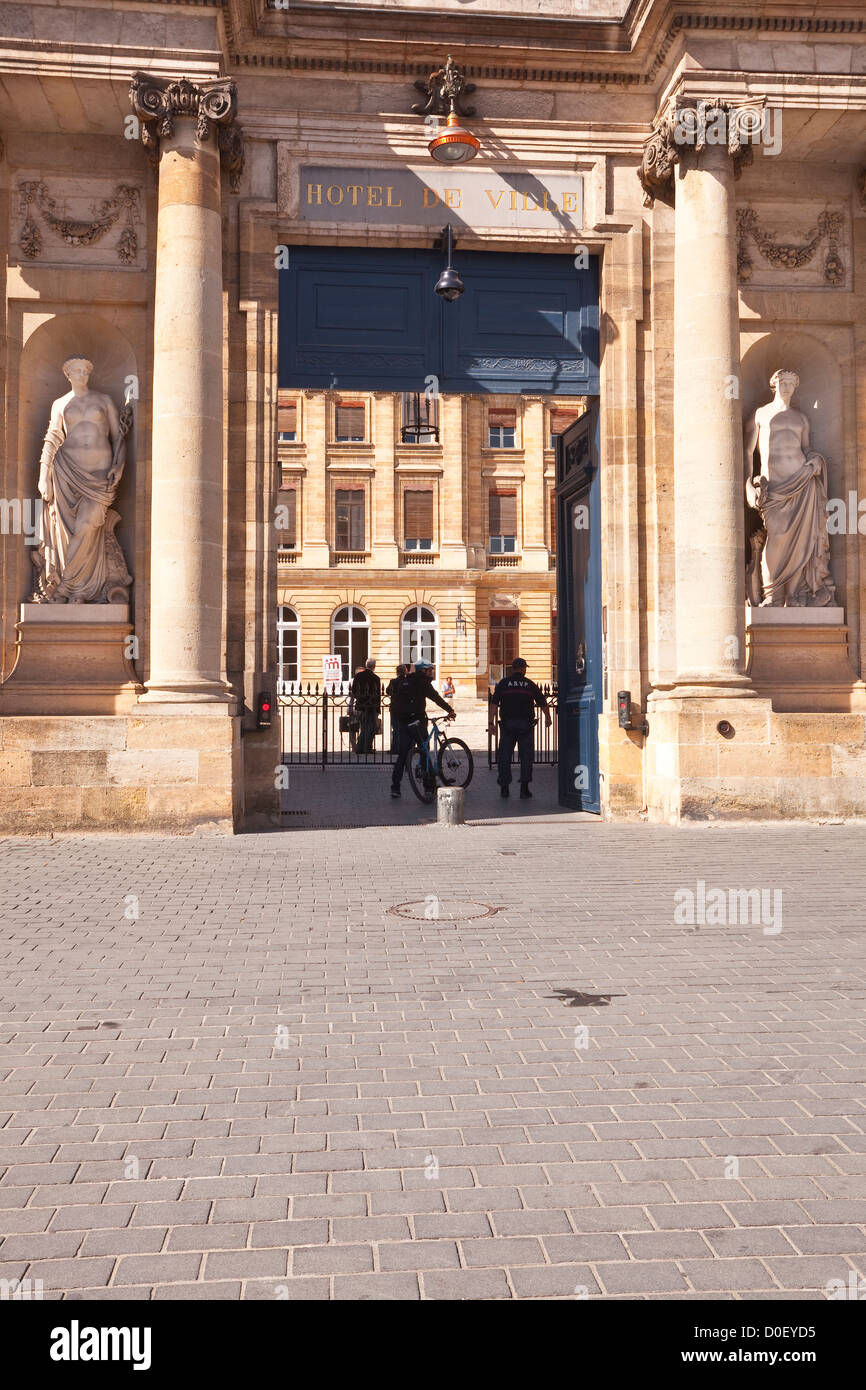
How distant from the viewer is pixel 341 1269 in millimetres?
2938

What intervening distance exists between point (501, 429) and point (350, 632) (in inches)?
418

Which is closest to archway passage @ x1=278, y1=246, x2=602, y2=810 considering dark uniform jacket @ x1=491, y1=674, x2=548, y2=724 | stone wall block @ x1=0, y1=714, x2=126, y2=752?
dark uniform jacket @ x1=491, y1=674, x2=548, y2=724

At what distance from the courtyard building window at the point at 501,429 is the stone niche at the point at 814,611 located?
36737 millimetres

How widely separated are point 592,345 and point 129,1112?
38.8 feet

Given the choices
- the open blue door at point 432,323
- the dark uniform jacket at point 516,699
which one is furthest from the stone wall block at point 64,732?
the dark uniform jacket at point 516,699

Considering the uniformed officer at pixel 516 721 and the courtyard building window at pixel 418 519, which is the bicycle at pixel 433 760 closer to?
the uniformed officer at pixel 516 721

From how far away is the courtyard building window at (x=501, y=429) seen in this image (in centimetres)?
5034

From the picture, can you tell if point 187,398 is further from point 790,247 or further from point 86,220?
point 790,247

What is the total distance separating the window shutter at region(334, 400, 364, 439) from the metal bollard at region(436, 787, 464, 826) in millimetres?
38108

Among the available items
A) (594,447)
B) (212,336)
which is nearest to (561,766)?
(594,447)

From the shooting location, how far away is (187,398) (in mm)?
12352

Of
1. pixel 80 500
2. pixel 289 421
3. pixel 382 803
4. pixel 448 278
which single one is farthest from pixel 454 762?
pixel 289 421

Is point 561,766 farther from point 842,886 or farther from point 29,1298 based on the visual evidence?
point 29,1298

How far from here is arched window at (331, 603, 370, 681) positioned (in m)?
48.8
